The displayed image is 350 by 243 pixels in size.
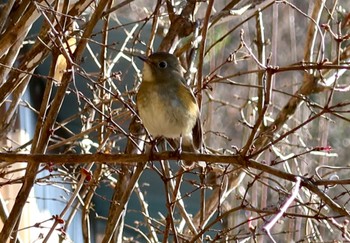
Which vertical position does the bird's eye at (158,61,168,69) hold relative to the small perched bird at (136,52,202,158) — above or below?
above

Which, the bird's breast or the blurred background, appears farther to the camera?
the bird's breast

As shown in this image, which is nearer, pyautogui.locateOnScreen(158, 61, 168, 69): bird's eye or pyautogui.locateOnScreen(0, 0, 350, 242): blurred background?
pyautogui.locateOnScreen(0, 0, 350, 242): blurred background

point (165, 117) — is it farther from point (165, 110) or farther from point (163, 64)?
point (163, 64)

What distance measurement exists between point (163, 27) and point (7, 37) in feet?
3.70

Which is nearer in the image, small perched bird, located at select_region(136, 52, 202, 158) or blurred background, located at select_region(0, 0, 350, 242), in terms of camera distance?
blurred background, located at select_region(0, 0, 350, 242)

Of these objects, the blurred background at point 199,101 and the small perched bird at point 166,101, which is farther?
the small perched bird at point 166,101

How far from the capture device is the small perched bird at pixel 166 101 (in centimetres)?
168

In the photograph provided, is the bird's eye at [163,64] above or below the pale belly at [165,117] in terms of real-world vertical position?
above

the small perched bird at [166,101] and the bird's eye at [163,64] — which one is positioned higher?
the bird's eye at [163,64]

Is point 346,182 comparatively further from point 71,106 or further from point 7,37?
point 71,106

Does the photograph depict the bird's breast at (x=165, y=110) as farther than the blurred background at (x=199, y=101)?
Yes

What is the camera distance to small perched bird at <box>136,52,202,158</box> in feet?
5.51

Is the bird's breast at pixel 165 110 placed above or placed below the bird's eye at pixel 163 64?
below

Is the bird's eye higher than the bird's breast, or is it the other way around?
the bird's eye
